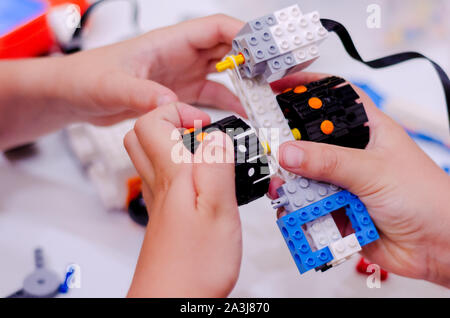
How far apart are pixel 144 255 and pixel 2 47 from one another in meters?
0.71

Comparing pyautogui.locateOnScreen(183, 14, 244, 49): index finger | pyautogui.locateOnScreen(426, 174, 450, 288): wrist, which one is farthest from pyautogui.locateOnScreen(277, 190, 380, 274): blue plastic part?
pyautogui.locateOnScreen(183, 14, 244, 49): index finger

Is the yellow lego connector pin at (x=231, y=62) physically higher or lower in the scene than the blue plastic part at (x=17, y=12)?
lower

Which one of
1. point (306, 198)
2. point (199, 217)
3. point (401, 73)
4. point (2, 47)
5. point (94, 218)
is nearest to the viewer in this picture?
point (199, 217)

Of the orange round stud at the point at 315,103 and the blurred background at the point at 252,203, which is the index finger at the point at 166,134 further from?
the blurred background at the point at 252,203

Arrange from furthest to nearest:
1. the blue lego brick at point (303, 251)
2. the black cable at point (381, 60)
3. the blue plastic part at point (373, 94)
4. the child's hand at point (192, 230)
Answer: the blue plastic part at point (373, 94) < the black cable at point (381, 60) < the blue lego brick at point (303, 251) < the child's hand at point (192, 230)

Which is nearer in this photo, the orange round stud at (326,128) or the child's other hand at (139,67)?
the orange round stud at (326,128)

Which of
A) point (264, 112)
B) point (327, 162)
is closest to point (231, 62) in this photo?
point (264, 112)

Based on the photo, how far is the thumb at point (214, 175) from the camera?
44cm

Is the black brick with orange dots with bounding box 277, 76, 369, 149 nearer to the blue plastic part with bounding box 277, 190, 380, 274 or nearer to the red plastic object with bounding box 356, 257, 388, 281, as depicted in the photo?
the blue plastic part with bounding box 277, 190, 380, 274

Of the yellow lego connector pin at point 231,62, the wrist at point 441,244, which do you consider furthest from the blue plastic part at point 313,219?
the yellow lego connector pin at point 231,62

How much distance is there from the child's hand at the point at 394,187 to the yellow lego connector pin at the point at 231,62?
0.42 feet

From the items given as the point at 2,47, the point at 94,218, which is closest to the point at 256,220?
the point at 94,218

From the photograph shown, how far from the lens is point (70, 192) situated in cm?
80
